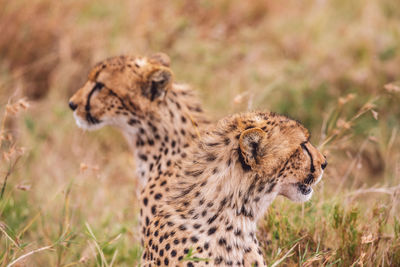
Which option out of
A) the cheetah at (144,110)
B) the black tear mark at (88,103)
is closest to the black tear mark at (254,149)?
the cheetah at (144,110)

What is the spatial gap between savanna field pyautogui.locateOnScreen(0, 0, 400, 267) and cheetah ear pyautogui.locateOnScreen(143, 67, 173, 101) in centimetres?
84

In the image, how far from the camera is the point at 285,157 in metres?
2.52

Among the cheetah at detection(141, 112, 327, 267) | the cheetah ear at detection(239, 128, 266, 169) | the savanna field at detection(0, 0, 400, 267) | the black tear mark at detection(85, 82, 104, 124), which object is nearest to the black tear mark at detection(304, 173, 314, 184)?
the cheetah at detection(141, 112, 327, 267)

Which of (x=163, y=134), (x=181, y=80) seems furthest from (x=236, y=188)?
(x=181, y=80)

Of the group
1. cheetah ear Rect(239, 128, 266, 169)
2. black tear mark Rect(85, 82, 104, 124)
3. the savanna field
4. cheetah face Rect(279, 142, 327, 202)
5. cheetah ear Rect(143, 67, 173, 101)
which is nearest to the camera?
cheetah ear Rect(239, 128, 266, 169)

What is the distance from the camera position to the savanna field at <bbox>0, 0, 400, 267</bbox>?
4.09 meters

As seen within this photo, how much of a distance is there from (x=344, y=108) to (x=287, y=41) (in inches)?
64.2

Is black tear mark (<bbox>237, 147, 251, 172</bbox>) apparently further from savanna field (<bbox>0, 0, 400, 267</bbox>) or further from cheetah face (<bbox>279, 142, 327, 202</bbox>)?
savanna field (<bbox>0, 0, 400, 267</bbox>)

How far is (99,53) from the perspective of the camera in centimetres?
585

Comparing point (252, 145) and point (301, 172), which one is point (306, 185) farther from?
point (252, 145)

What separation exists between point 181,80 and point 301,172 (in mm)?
3267

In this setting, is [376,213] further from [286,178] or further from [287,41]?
[287,41]

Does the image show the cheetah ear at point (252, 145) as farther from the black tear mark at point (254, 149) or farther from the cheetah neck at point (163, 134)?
the cheetah neck at point (163, 134)

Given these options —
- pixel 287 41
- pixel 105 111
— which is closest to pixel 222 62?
pixel 287 41
